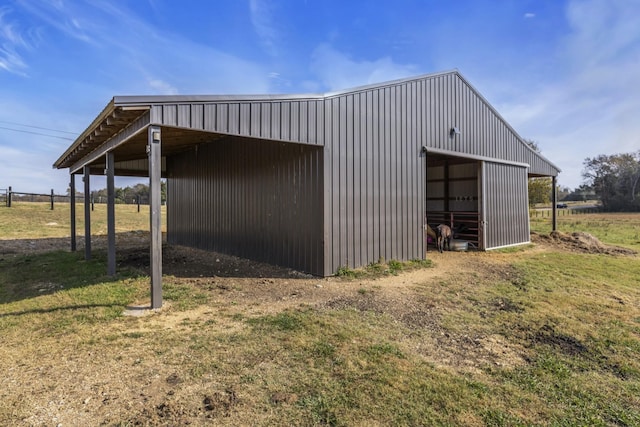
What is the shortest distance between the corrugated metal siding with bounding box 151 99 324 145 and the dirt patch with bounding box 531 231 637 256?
1034 centimetres

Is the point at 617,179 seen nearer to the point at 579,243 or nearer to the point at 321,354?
the point at 579,243

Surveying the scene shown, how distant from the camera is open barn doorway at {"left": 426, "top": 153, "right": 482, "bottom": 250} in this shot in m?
11.5

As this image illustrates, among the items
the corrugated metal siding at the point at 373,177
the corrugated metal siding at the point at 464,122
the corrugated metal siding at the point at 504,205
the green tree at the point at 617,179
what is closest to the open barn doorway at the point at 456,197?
the corrugated metal siding at the point at 504,205

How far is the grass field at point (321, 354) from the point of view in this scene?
7.84 ft

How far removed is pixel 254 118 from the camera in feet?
18.2

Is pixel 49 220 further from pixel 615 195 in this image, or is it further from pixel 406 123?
pixel 615 195

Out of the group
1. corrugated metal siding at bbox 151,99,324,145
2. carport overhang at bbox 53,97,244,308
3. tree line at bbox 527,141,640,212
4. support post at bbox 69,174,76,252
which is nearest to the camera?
carport overhang at bbox 53,97,244,308

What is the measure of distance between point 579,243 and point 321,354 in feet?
42.0

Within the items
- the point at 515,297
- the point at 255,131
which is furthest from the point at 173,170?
the point at 515,297

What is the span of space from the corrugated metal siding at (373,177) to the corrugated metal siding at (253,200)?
44cm

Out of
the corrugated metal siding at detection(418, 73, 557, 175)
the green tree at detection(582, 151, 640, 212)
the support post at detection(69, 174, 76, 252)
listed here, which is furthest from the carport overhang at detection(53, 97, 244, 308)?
the green tree at detection(582, 151, 640, 212)

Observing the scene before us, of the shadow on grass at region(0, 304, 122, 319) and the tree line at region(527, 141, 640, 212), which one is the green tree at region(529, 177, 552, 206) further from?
the shadow on grass at region(0, 304, 122, 319)

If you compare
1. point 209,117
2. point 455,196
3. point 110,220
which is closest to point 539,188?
point 455,196

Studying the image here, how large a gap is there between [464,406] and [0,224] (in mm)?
20423
